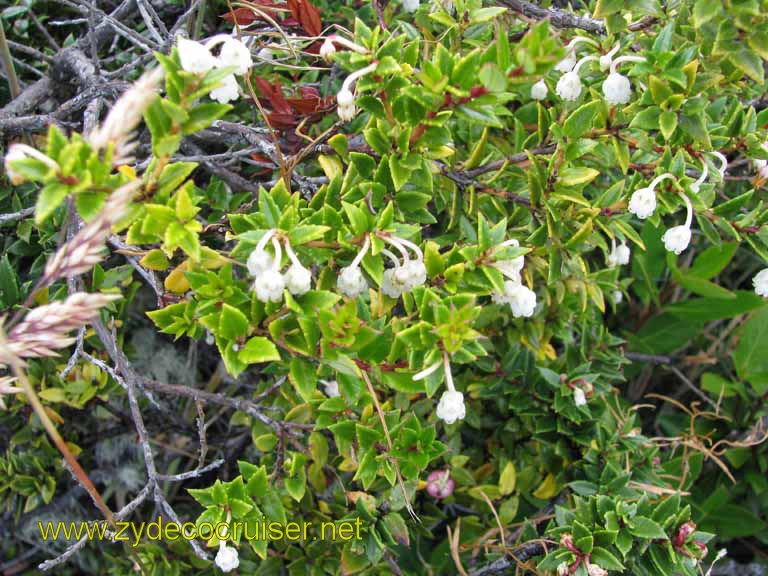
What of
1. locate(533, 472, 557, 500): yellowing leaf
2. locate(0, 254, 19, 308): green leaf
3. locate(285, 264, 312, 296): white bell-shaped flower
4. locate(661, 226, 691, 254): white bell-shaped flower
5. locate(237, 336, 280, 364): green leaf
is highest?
locate(285, 264, 312, 296): white bell-shaped flower

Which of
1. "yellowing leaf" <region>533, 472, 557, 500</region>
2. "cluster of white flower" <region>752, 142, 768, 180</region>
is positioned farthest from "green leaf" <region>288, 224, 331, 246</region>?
"yellowing leaf" <region>533, 472, 557, 500</region>

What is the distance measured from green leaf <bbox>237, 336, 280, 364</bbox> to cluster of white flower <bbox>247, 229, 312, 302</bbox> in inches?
2.6

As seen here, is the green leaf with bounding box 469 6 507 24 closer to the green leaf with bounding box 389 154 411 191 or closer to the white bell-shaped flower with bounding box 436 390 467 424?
the green leaf with bounding box 389 154 411 191

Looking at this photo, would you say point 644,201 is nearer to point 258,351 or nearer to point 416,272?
point 416,272

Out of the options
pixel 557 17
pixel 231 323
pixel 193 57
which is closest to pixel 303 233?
pixel 231 323

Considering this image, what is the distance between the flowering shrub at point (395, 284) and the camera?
1.07m

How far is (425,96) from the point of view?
3.65 feet

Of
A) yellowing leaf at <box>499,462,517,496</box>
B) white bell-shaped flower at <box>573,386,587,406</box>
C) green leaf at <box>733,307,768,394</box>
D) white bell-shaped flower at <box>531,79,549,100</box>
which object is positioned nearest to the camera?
white bell-shaped flower at <box>531,79,549,100</box>

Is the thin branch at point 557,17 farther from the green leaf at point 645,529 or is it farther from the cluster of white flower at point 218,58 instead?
the green leaf at point 645,529

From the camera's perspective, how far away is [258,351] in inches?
Answer: 41.4

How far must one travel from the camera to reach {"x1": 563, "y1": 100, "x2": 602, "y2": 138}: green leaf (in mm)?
1289

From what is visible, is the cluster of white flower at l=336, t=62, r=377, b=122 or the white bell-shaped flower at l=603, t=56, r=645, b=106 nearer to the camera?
the cluster of white flower at l=336, t=62, r=377, b=122

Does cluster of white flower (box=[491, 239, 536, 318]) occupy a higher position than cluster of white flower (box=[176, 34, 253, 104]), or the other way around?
cluster of white flower (box=[176, 34, 253, 104])

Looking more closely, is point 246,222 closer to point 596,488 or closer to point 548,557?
point 548,557
